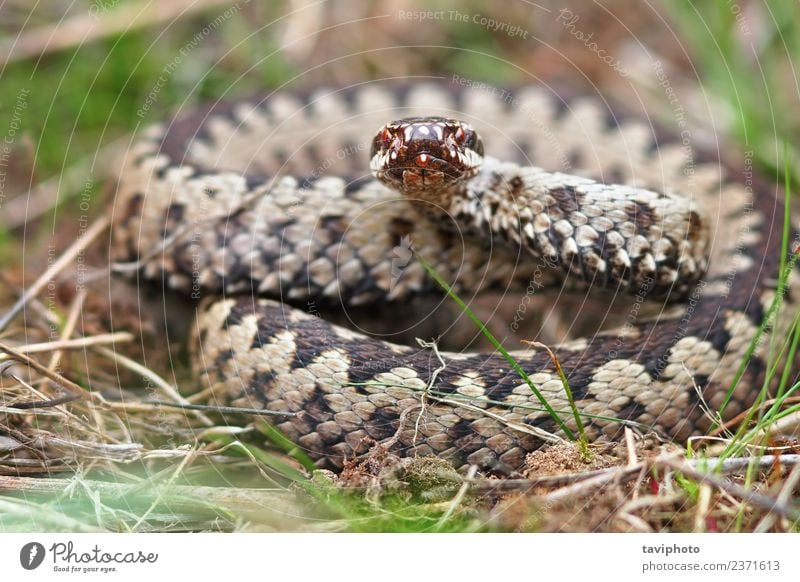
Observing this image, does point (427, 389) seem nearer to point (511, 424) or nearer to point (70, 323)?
point (511, 424)

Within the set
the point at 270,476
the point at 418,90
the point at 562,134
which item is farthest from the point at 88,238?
the point at 562,134

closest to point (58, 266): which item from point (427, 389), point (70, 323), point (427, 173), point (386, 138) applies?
point (70, 323)

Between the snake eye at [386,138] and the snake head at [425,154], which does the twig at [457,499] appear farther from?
the snake eye at [386,138]

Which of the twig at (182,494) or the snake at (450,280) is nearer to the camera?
the twig at (182,494)

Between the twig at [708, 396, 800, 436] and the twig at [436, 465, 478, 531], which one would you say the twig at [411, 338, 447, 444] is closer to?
the twig at [436, 465, 478, 531]

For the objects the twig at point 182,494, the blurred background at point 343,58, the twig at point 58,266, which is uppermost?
the blurred background at point 343,58

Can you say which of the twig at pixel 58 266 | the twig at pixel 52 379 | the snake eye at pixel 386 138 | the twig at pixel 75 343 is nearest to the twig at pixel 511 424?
the snake eye at pixel 386 138

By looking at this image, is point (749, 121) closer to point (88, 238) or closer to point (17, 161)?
point (88, 238)

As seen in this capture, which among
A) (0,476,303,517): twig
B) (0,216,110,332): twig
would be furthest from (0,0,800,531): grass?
(0,216,110,332): twig
